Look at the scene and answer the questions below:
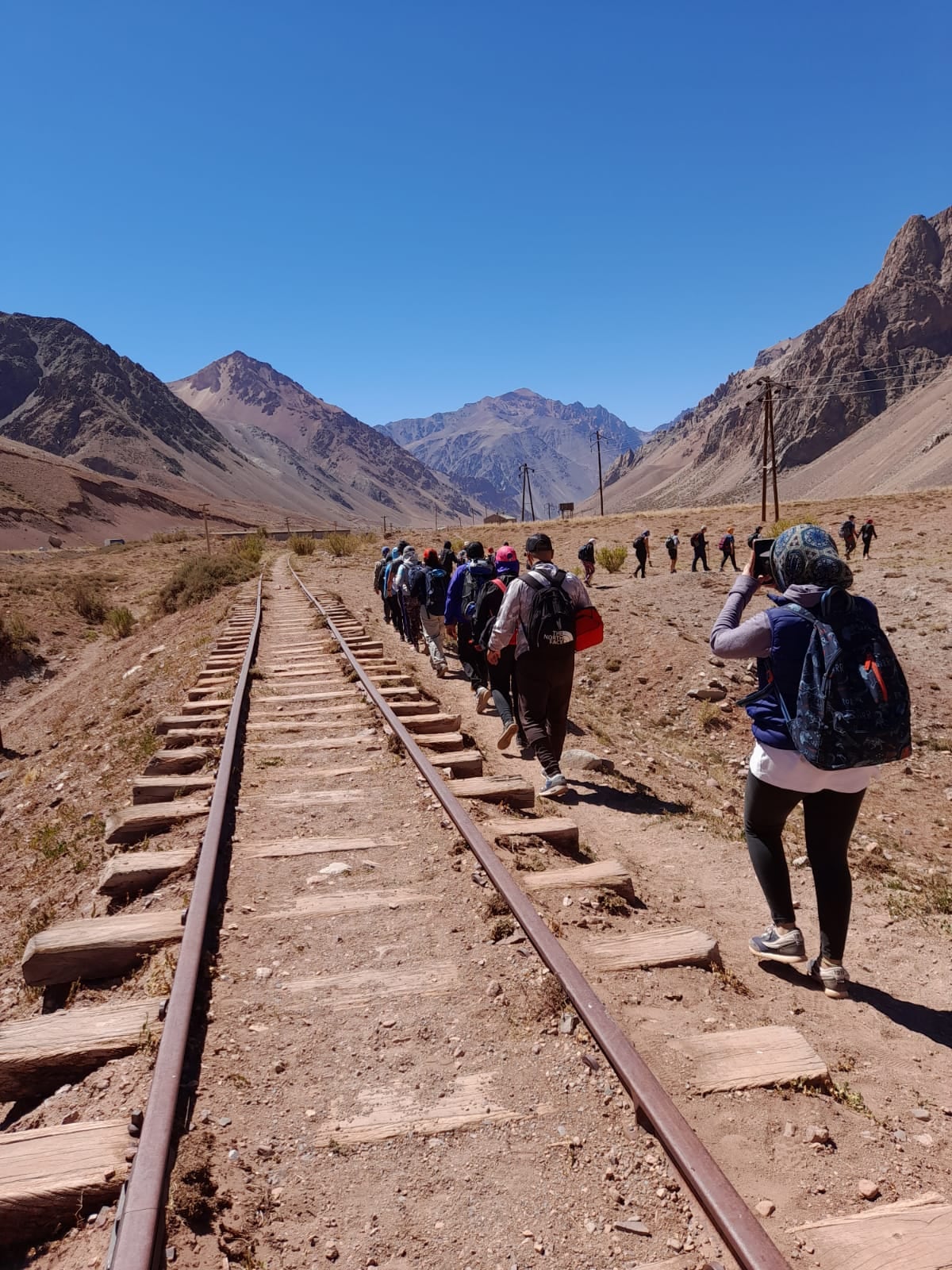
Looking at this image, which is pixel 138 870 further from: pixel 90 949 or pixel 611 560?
pixel 611 560

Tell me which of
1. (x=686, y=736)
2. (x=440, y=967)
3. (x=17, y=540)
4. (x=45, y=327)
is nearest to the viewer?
(x=440, y=967)

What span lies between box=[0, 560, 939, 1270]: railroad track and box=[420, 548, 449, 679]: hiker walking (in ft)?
19.8

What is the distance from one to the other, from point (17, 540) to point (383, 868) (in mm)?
97774

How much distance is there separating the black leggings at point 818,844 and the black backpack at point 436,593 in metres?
7.87

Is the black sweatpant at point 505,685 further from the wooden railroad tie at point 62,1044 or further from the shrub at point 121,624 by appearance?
the shrub at point 121,624

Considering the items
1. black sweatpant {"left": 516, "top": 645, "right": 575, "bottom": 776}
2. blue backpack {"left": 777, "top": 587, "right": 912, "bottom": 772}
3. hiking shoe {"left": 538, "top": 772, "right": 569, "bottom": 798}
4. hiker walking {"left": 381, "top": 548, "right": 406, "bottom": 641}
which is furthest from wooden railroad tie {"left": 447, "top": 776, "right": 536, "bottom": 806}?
hiker walking {"left": 381, "top": 548, "right": 406, "bottom": 641}

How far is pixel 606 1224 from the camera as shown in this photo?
217 cm

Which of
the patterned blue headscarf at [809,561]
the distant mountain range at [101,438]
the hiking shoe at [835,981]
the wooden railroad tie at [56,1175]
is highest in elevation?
the distant mountain range at [101,438]

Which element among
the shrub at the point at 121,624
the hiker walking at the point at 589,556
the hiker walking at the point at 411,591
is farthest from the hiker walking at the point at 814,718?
the shrub at the point at 121,624

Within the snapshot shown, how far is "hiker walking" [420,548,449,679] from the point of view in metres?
11.4

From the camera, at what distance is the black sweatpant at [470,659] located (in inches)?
390

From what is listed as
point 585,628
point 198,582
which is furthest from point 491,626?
point 198,582

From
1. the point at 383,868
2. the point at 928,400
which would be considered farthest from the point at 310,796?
the point at 928,400

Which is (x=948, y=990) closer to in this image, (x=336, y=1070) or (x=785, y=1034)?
(x=785, y=1034)
